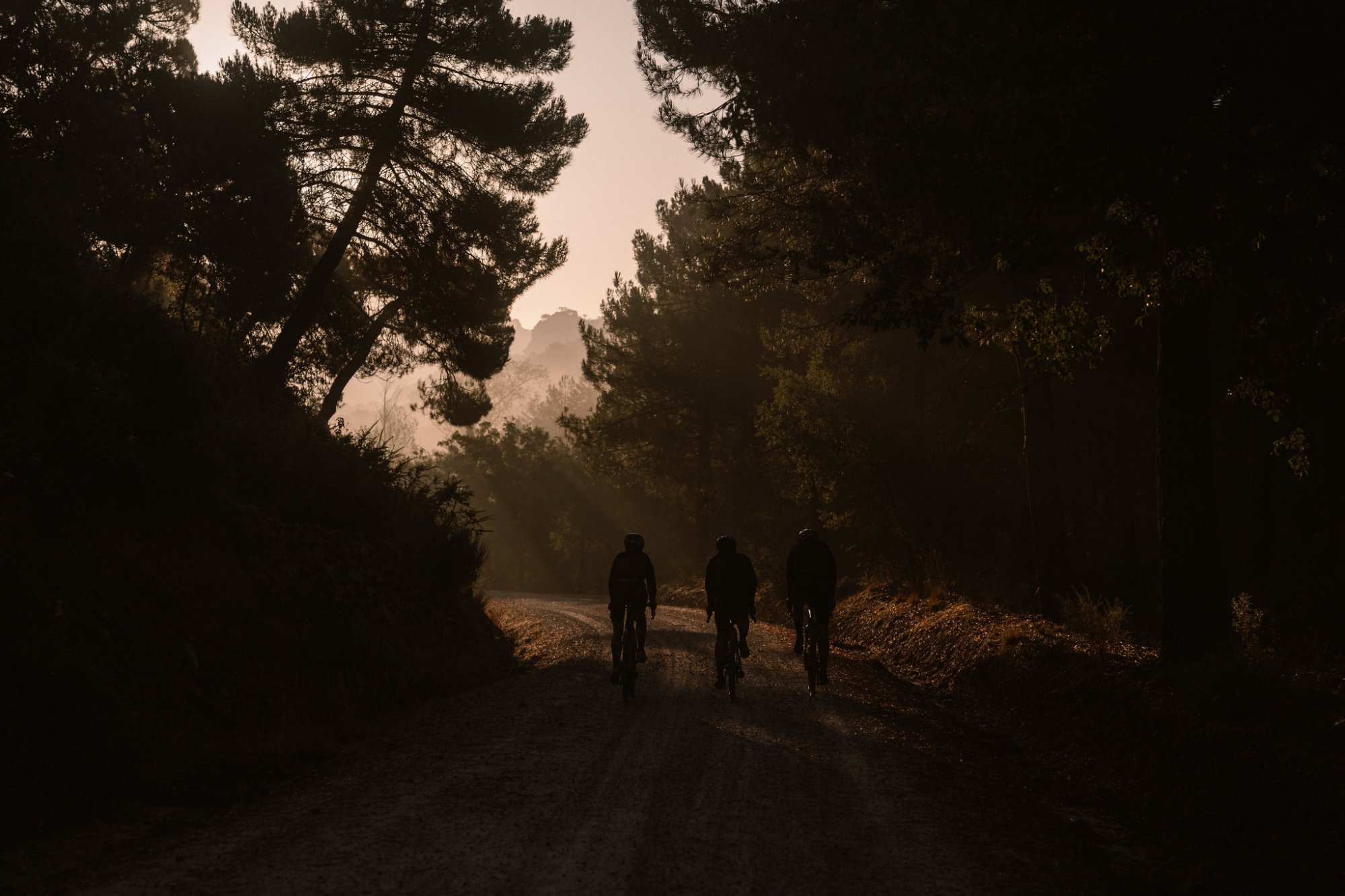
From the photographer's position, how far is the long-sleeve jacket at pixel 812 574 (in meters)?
13.1

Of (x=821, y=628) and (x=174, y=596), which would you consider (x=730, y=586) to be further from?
(x=174, y=596)

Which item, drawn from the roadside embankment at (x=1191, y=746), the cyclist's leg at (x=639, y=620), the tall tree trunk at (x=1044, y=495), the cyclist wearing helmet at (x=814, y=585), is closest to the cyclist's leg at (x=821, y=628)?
the cyclist wearing helmet at (x=814, y=585)

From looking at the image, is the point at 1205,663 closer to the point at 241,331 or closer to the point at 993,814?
the point at 993,814

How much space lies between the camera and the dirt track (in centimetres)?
569

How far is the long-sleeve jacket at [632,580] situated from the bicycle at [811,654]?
2.22 meters

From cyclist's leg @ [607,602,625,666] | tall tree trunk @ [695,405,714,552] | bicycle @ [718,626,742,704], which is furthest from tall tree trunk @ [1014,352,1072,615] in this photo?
tall tree trunk @ [695,405,714,552]

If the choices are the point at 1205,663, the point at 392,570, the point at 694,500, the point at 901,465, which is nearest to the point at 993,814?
the point at 1205,663

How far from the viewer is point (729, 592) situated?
12.6 meters

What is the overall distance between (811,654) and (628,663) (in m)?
2.58

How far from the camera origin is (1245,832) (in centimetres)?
661

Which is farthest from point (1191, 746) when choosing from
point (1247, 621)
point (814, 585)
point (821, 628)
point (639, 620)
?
point (1247, 621)

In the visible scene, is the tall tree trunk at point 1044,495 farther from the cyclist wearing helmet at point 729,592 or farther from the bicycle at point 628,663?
the bicycle at point 628,663

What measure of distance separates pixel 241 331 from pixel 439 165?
5.80 meters

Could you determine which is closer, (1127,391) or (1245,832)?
(1245,832)
